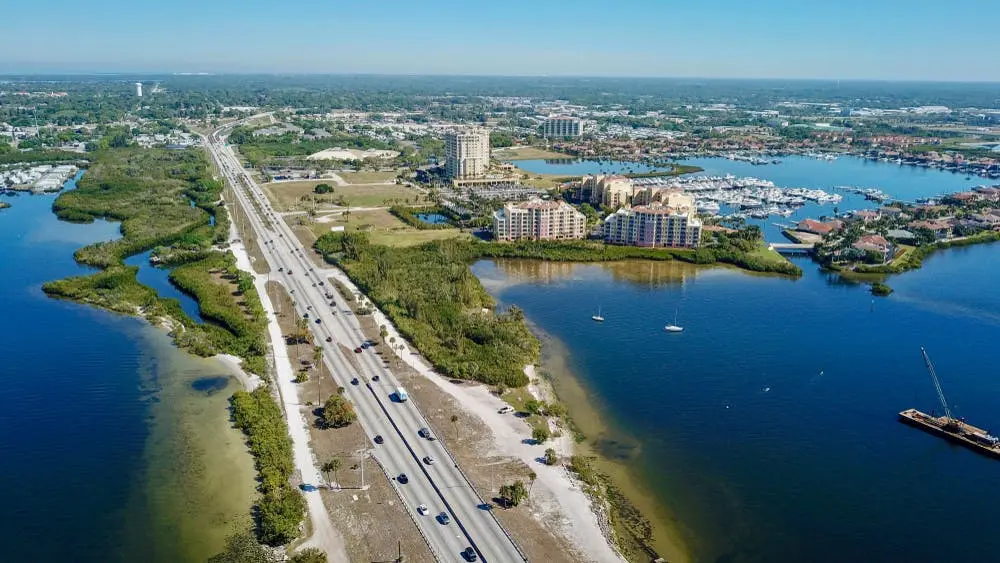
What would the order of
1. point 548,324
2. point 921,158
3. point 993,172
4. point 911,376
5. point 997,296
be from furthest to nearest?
point 921,158 < point 993,172 < point 997,296 < point 548,324 < point 911,376

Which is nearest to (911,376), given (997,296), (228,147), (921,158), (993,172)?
(997,296)

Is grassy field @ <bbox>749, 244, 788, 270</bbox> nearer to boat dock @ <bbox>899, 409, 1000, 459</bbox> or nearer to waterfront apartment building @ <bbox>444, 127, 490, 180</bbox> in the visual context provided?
boat dock @ <bbox>899, 409, 1000, 459</bbox>

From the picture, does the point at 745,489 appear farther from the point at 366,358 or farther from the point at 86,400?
the point at 86,400

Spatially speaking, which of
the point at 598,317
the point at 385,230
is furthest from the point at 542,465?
the point at 385,230

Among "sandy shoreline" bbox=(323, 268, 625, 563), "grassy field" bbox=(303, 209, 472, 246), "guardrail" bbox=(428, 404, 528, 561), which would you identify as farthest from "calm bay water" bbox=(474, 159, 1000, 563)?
"grassy field" bbox=(303, 209, 472, 246)

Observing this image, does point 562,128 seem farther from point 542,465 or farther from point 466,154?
point 542,465
